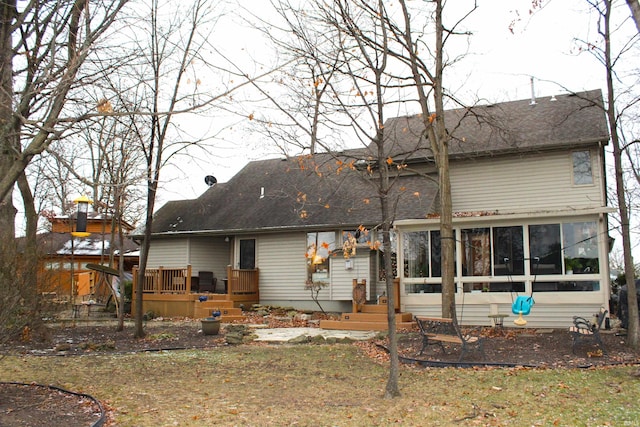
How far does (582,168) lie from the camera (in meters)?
17.7

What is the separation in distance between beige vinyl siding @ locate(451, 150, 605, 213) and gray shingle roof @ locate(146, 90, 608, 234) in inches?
22.5

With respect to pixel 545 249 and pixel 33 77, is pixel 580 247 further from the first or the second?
pixel 33 77

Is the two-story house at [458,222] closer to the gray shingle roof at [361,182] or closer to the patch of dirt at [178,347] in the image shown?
the gray shingle roof at [361,182]

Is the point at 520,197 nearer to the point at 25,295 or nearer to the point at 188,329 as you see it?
the point at 188,329

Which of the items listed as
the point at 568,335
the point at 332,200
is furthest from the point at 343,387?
the point at 332,200

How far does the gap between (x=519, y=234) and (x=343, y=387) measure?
8.75 metres

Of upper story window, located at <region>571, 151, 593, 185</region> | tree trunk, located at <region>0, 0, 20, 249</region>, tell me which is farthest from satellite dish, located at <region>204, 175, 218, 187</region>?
tree trunk, located at <region>0, 0, 20, 249</region>

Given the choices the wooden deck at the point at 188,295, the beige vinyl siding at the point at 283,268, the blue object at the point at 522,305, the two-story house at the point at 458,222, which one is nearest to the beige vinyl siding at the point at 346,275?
the two-story house at the point at 458,222

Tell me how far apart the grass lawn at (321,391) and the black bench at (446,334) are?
0.76 meters

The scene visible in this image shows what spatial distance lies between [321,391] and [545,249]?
30.2 ft

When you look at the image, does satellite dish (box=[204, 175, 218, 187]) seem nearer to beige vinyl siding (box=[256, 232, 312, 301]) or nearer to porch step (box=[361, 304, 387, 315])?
beige vinyl siding (box=[256, 232, 312, 301])

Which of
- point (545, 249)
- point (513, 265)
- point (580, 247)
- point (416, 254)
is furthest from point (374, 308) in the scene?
point (580, 247)

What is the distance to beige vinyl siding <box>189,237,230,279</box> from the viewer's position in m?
23.4

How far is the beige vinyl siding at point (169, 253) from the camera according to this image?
2348 cm
